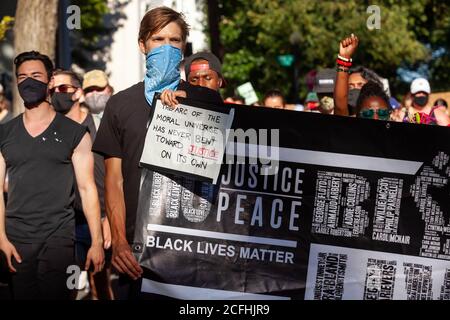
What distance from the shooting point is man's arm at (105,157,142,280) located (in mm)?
5094

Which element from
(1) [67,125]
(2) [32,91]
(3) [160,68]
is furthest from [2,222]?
(3) [160,68]

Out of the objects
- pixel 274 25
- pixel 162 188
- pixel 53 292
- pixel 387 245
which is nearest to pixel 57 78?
pixel 53 292

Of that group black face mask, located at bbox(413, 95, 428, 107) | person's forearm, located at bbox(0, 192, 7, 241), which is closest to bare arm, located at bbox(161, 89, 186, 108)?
person's forearm, located at bbox(0, 192, 7, 241)

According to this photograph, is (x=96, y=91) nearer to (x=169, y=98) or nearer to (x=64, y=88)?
(x=64, y=88)

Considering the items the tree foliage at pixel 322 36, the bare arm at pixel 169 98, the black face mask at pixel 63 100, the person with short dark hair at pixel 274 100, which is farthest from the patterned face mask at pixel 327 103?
the tree foliage at pixel 322 36

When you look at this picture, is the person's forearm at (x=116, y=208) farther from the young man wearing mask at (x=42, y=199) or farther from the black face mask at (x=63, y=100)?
the black face mask at (x=63, y=100)

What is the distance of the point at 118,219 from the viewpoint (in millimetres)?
5141

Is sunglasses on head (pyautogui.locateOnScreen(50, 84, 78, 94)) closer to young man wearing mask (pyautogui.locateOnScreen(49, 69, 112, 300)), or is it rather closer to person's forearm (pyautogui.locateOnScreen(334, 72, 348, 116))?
young man wearing mask (pyautogui.locateOnScreen(49, 69, 112, 300))

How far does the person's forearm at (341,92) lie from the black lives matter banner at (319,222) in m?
1.06

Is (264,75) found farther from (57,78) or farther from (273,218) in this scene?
(273,218)

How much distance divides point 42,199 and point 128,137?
4.04 ft

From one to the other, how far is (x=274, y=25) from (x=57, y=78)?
2213 cm

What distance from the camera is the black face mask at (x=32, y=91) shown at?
626cm
